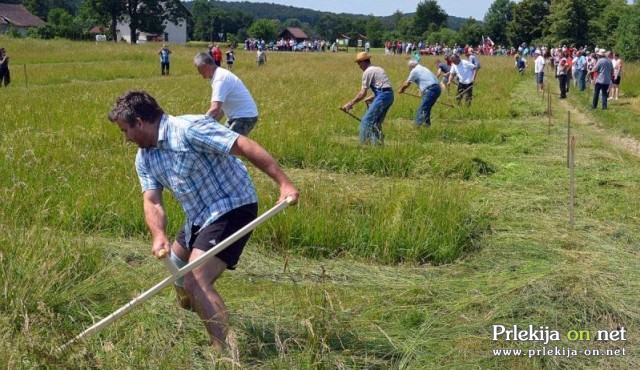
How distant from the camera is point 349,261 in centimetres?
584

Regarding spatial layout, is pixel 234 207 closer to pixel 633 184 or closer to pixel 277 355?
pixel 277 355

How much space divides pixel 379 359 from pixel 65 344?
5.39ft

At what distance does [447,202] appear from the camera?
650 centimetres

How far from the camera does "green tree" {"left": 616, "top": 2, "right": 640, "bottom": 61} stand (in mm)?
31298

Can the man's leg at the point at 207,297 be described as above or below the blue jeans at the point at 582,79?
below

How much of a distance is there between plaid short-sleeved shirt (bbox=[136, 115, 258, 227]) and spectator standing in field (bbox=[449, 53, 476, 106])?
14173 mm

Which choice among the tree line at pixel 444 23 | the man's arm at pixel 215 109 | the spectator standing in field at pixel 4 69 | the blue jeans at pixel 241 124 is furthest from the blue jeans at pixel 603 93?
the spectator standing in field at pixel 4 69

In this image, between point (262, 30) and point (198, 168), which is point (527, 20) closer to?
point (262, 30)

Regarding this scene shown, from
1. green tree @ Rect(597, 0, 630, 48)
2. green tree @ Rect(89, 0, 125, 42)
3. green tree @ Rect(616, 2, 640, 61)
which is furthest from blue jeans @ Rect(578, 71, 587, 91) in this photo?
green tree @ Rect(89, 0, 125, 42)

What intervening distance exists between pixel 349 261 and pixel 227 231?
2161 mm

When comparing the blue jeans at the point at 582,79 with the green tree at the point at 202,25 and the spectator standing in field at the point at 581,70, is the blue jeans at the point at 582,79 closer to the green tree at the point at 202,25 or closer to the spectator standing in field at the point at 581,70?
the spectator standing in field at the point at 581,70

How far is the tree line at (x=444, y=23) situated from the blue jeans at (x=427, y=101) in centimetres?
2163

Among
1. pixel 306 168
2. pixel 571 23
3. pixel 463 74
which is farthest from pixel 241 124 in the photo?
pixel 571 23

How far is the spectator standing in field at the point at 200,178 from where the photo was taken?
3.74 meters
